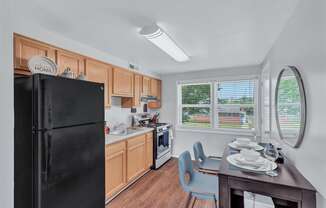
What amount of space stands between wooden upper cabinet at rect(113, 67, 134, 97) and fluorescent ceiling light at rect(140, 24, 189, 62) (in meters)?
1.05

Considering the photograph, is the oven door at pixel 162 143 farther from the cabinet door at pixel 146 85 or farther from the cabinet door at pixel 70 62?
the cabinet door at pixel 70 62

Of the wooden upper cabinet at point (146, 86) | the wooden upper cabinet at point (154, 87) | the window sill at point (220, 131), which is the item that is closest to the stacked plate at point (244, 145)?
the window sill at point (220, 131)

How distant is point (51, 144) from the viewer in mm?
1249

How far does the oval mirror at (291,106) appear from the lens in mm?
1253

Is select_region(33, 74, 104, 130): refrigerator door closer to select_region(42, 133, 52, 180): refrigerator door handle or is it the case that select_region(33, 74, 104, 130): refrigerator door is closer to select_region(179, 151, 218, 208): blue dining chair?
select_region(42, 133, 52, 180): refrigerator door handle

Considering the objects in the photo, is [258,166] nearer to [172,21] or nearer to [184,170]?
[184,170]

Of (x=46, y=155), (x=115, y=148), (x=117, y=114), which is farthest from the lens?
(x=117, y=114)

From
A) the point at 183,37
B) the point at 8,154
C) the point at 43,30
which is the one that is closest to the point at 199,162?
the point at 183,37

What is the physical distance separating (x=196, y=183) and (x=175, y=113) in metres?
2.42

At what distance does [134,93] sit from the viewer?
3.26 m

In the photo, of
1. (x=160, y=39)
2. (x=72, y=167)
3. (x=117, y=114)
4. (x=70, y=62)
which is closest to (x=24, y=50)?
(x=70, y=62)

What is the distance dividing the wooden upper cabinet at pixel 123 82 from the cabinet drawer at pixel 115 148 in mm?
874

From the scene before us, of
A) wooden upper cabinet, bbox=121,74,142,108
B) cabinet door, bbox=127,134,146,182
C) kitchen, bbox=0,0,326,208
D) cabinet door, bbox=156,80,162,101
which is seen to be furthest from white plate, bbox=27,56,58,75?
cabinet door, bbox=156,80,162,101

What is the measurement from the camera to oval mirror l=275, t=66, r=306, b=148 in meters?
1.25
